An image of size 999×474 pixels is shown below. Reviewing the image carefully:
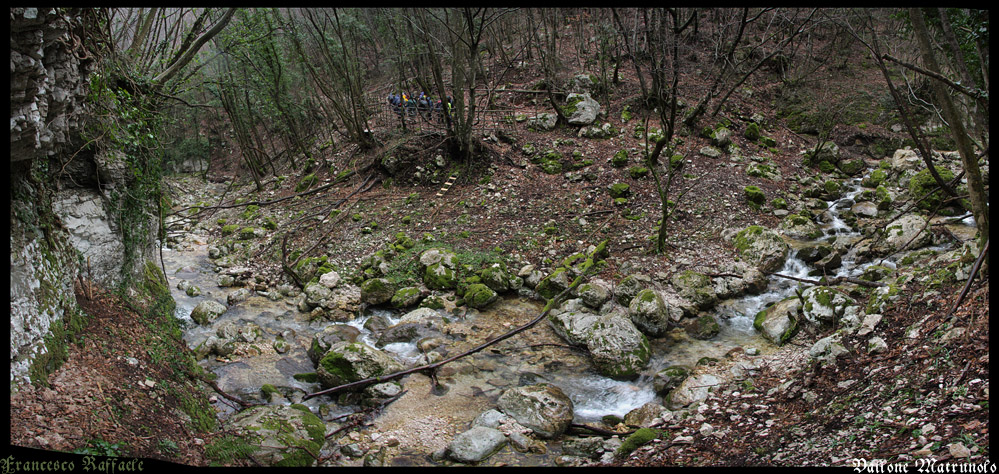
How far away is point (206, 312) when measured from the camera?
761cm

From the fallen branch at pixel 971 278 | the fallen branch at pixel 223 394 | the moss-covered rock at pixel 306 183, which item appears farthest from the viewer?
the moss-covered rock at pixel 306 183

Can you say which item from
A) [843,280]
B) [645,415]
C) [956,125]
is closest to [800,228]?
[843,280]

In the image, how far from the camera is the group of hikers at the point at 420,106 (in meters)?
12.7

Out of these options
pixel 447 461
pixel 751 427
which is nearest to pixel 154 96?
pixel 447 461

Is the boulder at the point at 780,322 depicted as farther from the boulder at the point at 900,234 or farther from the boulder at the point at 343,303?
the boulder at the point at 343,303

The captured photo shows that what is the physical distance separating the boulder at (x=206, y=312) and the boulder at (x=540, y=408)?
16.6 ft

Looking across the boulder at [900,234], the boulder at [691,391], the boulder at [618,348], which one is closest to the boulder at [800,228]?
the boulder at [900,234]

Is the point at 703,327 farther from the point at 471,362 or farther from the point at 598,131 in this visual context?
the point at 598,131

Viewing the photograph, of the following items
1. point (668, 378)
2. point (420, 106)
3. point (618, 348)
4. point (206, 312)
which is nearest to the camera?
point (668, 378)

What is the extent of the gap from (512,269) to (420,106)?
6.47 metres

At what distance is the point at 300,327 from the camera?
7.78 meters

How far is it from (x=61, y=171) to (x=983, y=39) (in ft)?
29.4

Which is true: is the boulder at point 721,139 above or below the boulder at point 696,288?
above

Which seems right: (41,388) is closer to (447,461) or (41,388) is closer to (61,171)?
(61,171)
